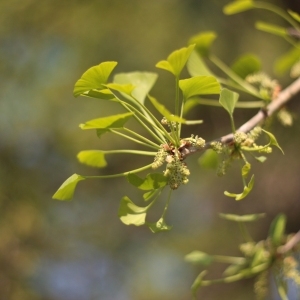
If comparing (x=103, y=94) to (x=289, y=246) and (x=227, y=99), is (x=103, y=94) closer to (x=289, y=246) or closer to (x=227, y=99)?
(x=227, y=99)

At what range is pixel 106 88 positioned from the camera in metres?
0.33

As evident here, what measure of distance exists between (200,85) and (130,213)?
116 mm

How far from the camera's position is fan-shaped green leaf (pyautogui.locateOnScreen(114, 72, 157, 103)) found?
1.48ft

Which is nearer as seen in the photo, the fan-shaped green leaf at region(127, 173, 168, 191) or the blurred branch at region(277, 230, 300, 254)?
the fan-shaped green leaf at region(127, 173, 168, 191)

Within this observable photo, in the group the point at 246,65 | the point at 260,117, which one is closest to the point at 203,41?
the point at 246,65

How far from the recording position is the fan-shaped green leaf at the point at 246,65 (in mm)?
548

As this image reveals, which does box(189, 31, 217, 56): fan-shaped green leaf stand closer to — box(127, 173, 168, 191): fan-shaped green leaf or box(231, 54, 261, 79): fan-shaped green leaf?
box(231, 54, 261, 79): fan-shaped green leaf

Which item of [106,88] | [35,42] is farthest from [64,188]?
[35,42]

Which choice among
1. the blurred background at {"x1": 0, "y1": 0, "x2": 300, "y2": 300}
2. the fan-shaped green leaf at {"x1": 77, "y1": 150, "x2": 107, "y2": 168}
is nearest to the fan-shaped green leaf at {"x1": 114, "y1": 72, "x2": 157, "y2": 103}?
the fan-shaped green leaf at {"x1": 77, "y1": 150, "x2": 107, "y2": 168}

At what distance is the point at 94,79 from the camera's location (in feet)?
1.06

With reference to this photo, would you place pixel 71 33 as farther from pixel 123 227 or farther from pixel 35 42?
pixel 123 227

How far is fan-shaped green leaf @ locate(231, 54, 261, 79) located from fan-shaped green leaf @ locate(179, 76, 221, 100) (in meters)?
0.21

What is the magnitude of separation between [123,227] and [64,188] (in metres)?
1.59

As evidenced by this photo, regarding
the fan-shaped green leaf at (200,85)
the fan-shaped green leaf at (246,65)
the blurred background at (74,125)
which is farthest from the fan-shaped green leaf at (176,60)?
the blurred background at (74,125)
